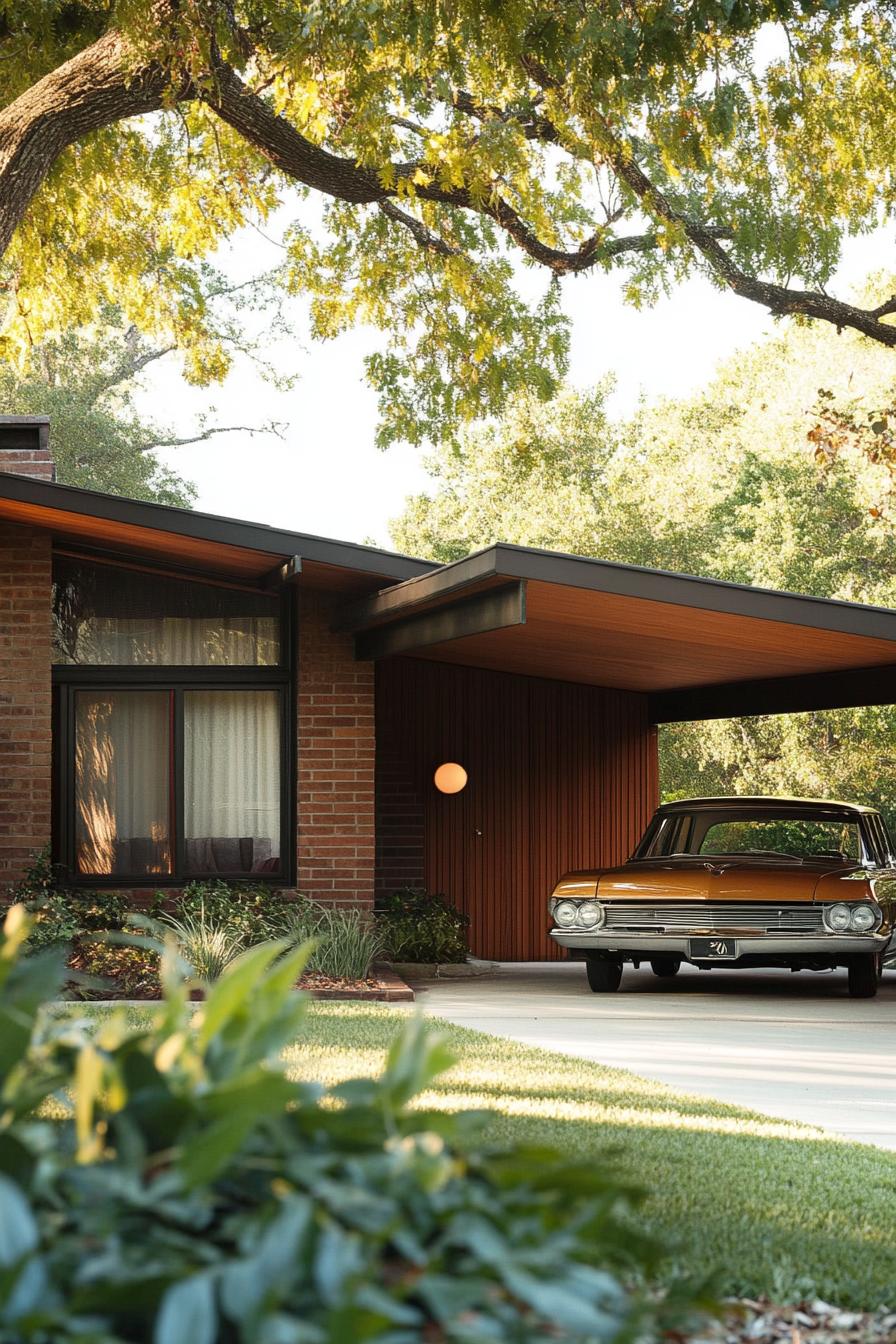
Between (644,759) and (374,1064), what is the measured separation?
10183 millimetres

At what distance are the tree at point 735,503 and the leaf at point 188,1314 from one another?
12.3m

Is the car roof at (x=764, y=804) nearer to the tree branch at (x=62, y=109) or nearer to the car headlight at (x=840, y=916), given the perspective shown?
the car headlight at (x=840, y=916)

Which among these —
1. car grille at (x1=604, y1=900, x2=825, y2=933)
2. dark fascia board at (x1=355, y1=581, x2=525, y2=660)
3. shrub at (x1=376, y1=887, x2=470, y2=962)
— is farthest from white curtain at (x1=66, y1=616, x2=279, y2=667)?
car grille at (x1=604, y1=900, x2=825, y2=933)

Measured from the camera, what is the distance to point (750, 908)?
1073 cm

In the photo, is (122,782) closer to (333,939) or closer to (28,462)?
(333,939)

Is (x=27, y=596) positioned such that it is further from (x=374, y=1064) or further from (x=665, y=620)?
(x=374, y=1064)

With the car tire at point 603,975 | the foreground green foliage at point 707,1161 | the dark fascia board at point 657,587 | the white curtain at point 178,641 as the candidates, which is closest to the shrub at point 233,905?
the white curtain at point 178,641

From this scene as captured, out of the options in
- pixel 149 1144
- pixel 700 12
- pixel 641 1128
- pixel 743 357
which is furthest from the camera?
pixel 743 357

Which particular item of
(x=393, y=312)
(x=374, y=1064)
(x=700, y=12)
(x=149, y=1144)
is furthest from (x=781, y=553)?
(x=149, y=1144)

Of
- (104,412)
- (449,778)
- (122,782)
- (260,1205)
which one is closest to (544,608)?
(122,782)

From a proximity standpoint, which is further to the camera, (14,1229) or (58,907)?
(58,907)

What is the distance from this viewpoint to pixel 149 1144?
1.80 metres

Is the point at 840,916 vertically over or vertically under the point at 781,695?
under

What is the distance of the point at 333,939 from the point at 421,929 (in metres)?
2.25
